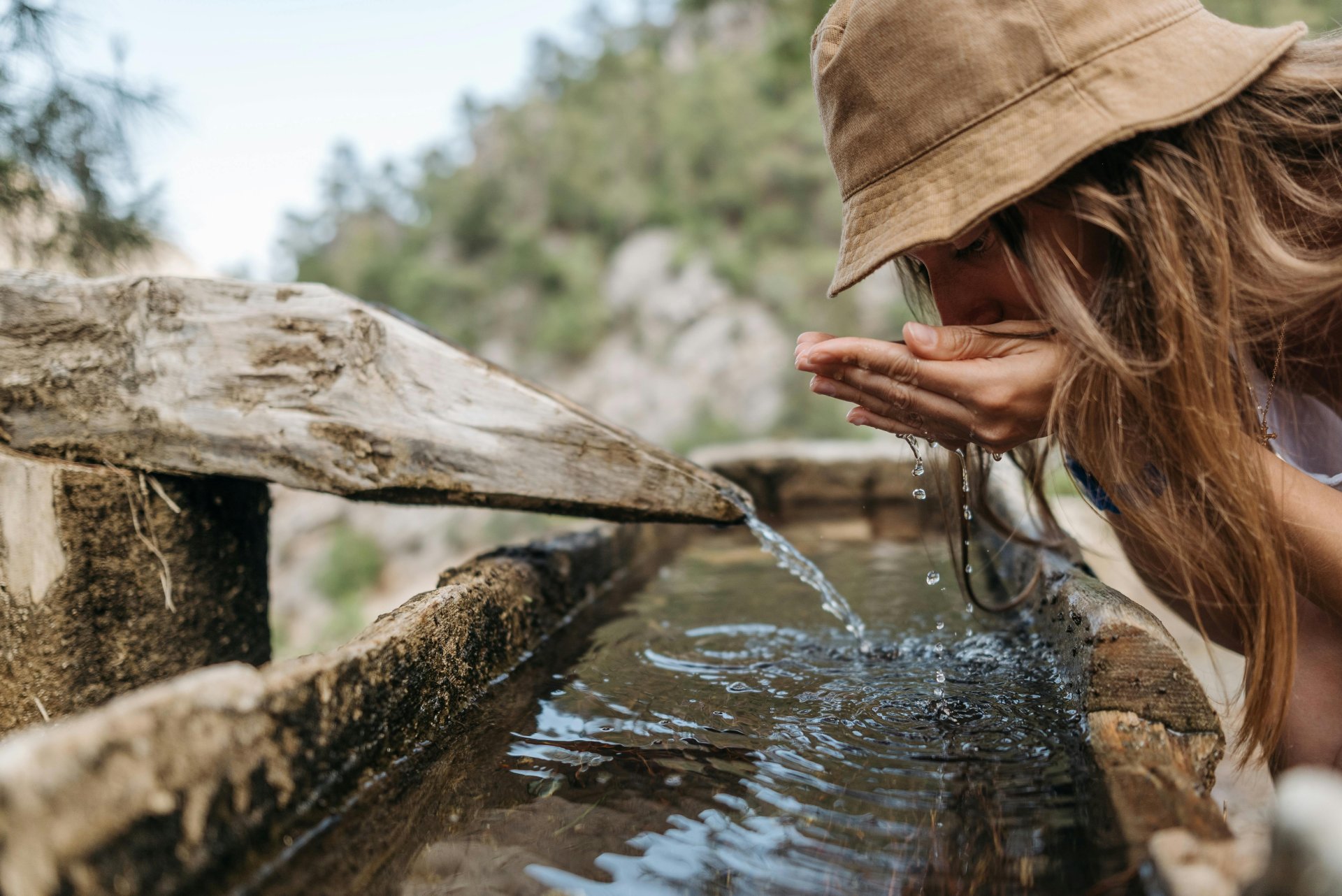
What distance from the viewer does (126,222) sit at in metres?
4.02

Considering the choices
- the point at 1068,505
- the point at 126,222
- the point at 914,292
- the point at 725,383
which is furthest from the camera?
the point at 725,383

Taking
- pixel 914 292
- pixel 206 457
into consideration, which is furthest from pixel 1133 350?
pixel 206 457

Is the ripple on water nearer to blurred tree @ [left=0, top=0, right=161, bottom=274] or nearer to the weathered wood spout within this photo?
the weathered wood spout

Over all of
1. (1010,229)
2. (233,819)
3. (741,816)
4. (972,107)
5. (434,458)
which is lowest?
(741,816)

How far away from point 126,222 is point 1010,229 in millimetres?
4167

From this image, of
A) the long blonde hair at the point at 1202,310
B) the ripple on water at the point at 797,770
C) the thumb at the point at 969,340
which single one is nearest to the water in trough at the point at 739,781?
the ripple on water at the point at 797,770

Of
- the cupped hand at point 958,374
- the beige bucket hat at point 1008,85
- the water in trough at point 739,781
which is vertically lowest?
the water in trough at point 739,781

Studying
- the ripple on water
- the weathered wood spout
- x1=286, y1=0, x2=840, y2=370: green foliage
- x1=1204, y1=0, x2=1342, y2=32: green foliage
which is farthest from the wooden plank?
x1=286, y1=0, x2=840, y2=370: green foliage

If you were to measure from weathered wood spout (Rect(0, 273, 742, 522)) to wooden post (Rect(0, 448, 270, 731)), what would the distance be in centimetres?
Result: 12

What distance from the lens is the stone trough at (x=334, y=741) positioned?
0.76 metres

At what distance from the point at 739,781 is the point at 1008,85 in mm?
1074

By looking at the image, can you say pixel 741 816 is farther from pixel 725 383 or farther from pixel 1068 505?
pixel 725 383

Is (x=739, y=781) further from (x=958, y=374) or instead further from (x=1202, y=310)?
(x=1202, y=310)

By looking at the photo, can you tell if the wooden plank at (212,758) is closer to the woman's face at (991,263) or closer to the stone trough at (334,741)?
the stone trough at (334,741)
